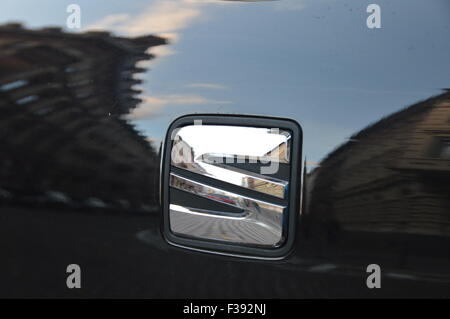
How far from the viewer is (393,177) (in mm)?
1176

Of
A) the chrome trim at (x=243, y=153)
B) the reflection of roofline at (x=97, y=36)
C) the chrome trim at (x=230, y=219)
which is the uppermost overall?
the reflection of roofline at (x=97, y=36)

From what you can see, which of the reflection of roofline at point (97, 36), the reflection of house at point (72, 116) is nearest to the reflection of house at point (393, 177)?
the reflection of house at point (72, 116)

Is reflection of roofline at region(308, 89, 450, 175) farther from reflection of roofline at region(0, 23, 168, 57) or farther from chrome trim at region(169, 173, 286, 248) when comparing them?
reflection of roofline at region(0, 23, 168, 57)

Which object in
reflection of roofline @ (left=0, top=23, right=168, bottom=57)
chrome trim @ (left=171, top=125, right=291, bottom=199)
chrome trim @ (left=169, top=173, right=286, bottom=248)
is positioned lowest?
chrome trim @ (left=169, top=173, right=286, bottom=248)

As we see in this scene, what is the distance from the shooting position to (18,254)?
Result: 4.33ft

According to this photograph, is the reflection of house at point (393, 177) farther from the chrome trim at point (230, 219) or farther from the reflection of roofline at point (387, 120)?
the chrome trim at point (230, 219)

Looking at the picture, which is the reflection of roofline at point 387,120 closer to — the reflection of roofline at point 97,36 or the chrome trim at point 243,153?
the chrome trim at point 243,153

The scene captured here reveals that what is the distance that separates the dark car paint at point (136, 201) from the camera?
3.87 ft

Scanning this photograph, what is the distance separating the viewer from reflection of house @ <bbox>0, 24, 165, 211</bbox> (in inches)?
49.1

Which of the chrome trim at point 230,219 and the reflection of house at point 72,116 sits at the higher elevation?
the reflection of house at point 72,116

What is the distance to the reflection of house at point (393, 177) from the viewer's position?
1166 mm

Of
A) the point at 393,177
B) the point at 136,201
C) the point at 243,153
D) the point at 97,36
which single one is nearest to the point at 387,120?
the point at 393,177

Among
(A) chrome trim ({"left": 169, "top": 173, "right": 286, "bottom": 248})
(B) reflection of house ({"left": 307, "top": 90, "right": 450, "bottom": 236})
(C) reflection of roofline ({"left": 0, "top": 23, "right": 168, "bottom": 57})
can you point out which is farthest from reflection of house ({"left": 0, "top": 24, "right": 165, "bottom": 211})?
(B) reflection of house ({"left": 307, "top": 90, "right": 450, "bottom": 236})
